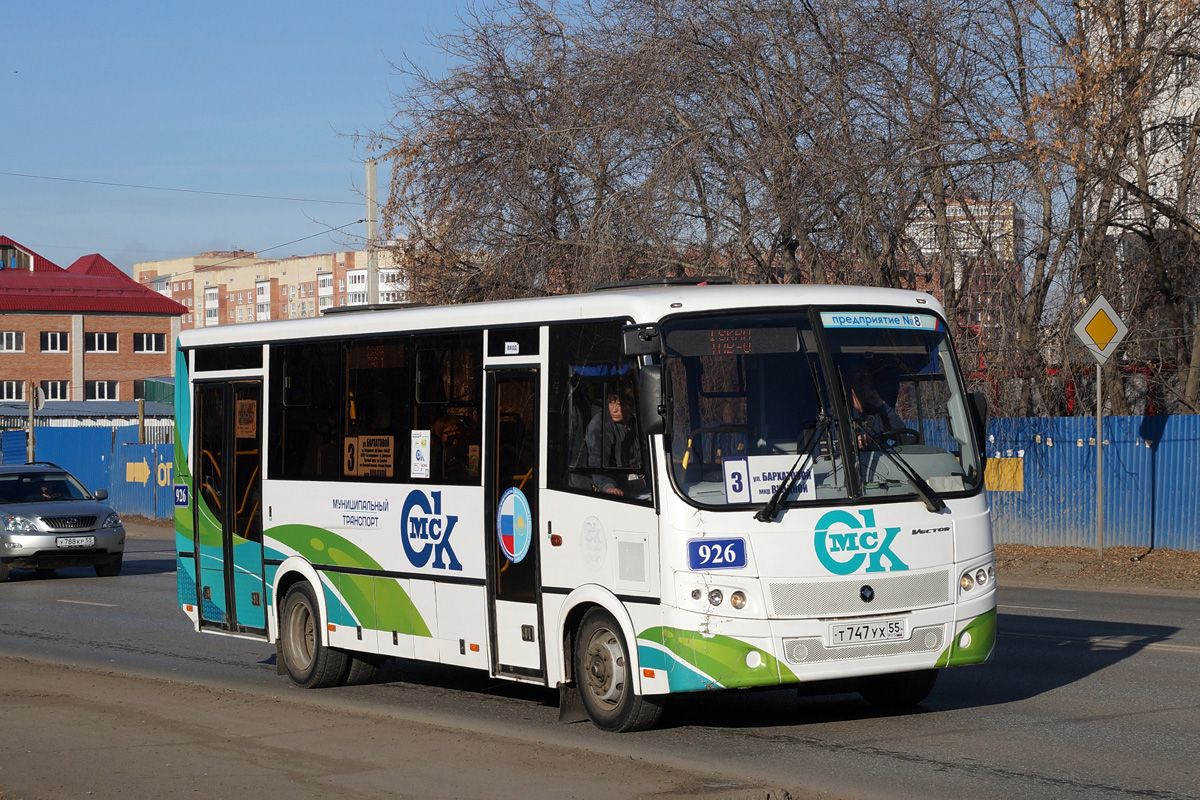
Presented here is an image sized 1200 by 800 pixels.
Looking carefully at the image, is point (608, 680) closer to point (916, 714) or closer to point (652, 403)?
point (652, 403)

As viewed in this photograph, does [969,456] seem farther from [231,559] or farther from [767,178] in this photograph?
[767,178]

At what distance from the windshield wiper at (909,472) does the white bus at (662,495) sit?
14mm

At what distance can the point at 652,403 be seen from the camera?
8.32 metres

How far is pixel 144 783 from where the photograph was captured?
7.54m

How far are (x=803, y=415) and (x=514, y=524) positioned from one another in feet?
6.91

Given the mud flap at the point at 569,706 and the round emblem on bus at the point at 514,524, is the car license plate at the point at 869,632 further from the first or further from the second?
the round emblem on bus at the point at 514,524

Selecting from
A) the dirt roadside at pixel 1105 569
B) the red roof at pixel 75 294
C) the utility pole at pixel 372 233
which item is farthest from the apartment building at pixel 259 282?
the dirt roadside at pixel 1105 569

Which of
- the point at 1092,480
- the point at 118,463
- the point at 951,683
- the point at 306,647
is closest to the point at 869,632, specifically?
the point at 951,683

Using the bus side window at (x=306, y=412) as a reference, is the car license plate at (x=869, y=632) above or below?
below

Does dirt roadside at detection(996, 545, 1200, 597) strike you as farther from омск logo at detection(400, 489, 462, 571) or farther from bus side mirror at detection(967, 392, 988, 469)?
омск logo at detection(400, 489, 462, 571)

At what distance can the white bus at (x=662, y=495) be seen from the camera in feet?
27.3

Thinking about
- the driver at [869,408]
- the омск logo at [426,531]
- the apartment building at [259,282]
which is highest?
the apartment building at [259,282]

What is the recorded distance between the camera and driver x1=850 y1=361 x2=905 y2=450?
8.72 m

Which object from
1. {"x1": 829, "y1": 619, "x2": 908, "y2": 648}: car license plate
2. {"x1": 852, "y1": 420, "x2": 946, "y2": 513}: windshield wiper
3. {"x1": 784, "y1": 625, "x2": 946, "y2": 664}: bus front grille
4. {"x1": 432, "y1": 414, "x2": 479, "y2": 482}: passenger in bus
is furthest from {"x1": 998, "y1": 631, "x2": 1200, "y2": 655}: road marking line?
{"x1": 432, "y1": 414, "x2": 479, "y2": 482}: passenger in bus
